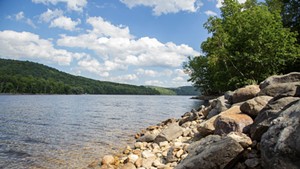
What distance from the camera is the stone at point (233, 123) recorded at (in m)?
10.4

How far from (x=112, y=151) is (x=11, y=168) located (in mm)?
5544

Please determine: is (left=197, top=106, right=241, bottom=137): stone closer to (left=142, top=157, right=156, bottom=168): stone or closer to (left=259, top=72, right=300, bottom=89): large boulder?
(left=259, top=72, right=300, bottom=89): large boulder

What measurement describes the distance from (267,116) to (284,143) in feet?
9.50

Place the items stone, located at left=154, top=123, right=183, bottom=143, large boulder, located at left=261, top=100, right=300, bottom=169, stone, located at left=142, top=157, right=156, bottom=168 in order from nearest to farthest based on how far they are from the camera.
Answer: large boulder, located at left=261, top=100, right=300, bottom=169, stone, located at left=142, top=157, right=156, bottom=168, stone, located at left=154, top=123, right=183, bottom=143

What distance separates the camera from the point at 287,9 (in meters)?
47.1

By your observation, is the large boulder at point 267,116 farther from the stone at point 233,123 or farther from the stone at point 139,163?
the stone at point 139,163

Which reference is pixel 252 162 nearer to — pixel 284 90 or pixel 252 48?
pixel 284 90

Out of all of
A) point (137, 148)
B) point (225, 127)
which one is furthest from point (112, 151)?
point (225, 127)

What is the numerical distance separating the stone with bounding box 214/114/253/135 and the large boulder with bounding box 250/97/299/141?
67 centimetres

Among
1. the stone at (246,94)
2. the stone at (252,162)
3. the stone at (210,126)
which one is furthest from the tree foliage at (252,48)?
the stone at (252,162)

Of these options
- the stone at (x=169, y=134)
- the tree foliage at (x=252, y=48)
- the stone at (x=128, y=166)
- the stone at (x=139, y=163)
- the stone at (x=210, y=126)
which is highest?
the tree foliage at (x=252, y=48)

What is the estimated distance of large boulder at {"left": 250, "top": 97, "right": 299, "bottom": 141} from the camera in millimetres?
8761

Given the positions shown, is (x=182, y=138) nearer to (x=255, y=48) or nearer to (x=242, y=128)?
(x=242, y=128)

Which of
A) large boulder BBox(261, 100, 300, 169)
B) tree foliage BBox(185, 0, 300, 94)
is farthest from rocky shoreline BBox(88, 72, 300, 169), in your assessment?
tree foliage BBox(185, 0, 300, 94)
